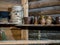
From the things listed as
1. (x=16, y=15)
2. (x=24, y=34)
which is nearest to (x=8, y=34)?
(x=24, y=34)

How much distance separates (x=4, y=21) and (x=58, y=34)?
2.99 feet

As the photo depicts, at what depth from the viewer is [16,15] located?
2.37 m

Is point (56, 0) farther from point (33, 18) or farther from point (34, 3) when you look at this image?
point (33, 18)

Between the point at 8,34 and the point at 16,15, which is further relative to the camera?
the point at 8,34

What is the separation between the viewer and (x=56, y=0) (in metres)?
2.71

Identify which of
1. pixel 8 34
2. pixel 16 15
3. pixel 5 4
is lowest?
pixel 8 34

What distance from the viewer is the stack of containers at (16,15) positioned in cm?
236

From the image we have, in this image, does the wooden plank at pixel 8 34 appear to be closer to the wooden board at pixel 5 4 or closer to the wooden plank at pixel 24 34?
the wooden plank at pixel 24 34

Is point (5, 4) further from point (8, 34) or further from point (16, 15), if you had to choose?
point (8, 34)

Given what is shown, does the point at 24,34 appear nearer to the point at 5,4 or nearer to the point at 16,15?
the point at 16,15

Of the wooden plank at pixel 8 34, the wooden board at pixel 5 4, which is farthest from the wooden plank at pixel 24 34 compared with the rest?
the wooden board at pixel 5 4

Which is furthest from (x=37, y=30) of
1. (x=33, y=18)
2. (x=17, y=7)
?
(x=17, y=7)

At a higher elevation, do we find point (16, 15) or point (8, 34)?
point (16, 15)

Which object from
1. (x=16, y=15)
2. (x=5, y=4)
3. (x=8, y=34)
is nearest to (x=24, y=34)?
(x=8, y=34)
